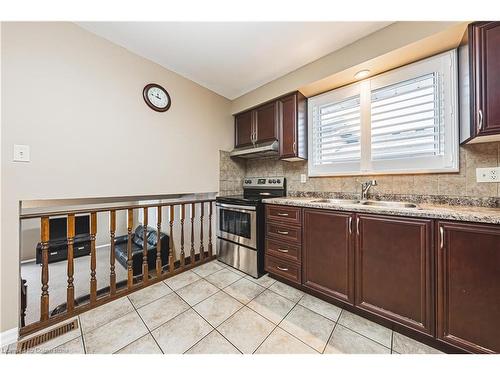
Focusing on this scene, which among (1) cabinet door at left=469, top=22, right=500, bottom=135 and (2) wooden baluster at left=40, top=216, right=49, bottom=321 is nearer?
(1) cabinet door at left=469, top=22, right=500, bottom=135

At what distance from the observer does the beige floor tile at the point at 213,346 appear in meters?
1.20

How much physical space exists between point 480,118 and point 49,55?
3.16 metres

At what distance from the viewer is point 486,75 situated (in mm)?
1182

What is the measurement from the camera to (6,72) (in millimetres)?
1277

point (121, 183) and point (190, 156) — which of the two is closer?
point (121, 183)

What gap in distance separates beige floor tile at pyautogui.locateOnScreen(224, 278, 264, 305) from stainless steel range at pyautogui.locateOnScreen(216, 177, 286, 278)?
0.16 m

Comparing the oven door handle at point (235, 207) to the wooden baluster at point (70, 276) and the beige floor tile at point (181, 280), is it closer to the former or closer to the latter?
the beige floor tile at point (181, 280)

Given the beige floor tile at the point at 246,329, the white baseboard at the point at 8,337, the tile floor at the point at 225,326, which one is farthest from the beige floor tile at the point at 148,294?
the beige floor tile at the point at 246,329

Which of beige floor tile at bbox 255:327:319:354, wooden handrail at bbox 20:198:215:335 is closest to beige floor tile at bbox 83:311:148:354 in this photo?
wooden handrail at bbox 20:198:215:335

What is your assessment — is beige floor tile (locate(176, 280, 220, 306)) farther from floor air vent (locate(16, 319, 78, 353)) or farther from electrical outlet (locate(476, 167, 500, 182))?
electrical outlet (locate(476, 167, 500, 182))

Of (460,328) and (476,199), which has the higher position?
(476,199)

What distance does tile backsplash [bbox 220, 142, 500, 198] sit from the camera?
142 cm
